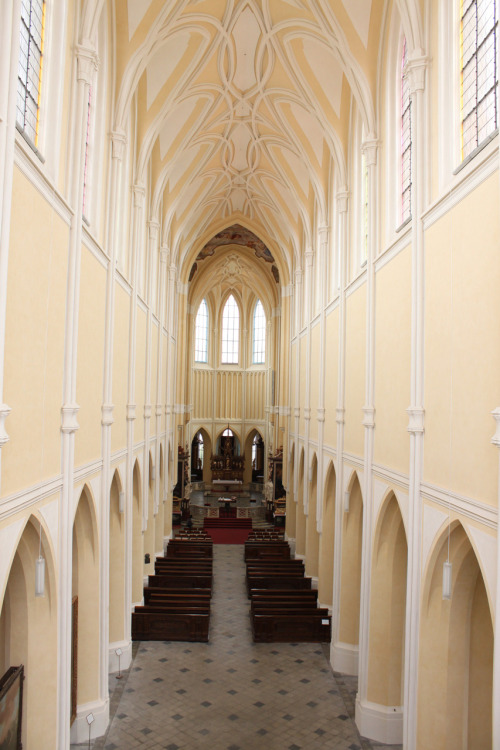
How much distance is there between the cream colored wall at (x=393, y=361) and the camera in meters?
11.1

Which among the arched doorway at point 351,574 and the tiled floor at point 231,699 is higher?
the arched doorway at point 351,574

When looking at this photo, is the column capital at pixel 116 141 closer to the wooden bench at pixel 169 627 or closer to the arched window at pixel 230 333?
the wooden bench at pixel 169 627

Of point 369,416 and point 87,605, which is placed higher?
point 369,416

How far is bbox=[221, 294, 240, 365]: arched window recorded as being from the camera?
154 ft

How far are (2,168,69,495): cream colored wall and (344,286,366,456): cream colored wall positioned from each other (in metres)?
7.47

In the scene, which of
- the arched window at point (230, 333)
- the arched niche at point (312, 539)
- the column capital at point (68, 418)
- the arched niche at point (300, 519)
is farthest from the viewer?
the arched window at point (230, 333)

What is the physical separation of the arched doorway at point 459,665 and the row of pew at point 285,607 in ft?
26.5

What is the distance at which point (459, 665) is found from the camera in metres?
9.29

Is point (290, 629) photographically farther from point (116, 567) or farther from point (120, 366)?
point (120, 366)

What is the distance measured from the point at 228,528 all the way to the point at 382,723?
2205 centimetres

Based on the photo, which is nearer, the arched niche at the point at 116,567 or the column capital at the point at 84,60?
the column capital at the point at 84,60

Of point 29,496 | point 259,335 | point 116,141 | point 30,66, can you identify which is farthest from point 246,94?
point 259,335

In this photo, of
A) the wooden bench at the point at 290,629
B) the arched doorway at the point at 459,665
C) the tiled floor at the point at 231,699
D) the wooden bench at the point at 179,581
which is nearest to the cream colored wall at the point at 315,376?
the wooden bench at the point at 290,629

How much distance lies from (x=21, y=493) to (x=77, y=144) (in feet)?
18.9
